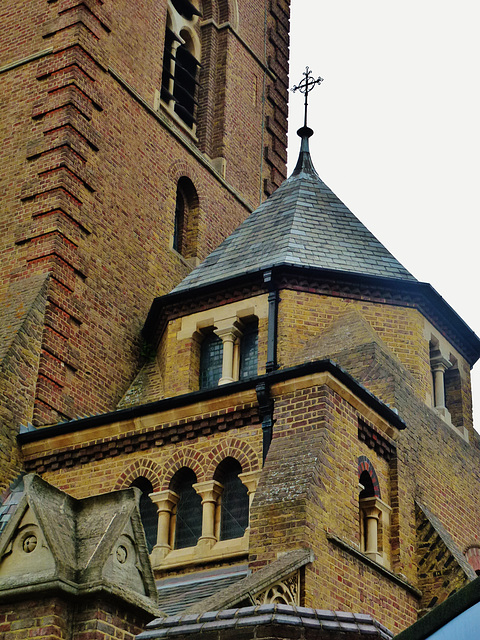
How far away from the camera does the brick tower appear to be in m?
20.0

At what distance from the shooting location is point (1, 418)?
18125mm

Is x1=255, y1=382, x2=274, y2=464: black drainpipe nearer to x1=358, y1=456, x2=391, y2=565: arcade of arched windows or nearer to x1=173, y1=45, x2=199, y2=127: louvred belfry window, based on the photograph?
x1=358, y1=456, x2=391, y2=565: arcade of arched windows

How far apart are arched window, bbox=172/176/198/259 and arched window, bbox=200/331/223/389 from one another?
4.92 metres

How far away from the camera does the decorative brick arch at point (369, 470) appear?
633 inches

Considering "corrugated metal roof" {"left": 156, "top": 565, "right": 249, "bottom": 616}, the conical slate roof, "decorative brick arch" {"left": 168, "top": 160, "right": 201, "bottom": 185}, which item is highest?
"decorative brick arch" {"left": 168, "top": 160, "right": 201, "bottom": 185}

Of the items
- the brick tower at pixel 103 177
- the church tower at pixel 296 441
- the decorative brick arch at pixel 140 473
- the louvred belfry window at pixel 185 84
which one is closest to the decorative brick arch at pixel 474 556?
the church tower at pixel 296 441

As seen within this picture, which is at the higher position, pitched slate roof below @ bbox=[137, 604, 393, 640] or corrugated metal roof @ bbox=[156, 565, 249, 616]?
corrugated metal roof @ bbox=[156, 565, 249, 616]

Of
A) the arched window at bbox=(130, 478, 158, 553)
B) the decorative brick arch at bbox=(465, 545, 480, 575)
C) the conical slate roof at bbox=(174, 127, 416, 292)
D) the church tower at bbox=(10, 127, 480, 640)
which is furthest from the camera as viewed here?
the conical slate roof at bbox=(174, 127, 416, 292)

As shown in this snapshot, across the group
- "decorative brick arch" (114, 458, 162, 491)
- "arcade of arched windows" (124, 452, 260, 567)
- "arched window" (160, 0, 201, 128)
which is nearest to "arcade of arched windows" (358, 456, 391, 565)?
"arcade of arched windows" (124, 452, 260, 567)

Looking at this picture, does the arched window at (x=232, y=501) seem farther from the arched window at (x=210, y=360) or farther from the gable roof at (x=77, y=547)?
the gable roof at (x=77, y=547)

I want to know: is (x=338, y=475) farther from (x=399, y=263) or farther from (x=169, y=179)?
(x=169, y=179)

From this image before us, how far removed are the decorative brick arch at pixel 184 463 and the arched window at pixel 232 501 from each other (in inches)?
12.4

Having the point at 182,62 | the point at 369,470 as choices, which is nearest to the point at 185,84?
the point at 182,62

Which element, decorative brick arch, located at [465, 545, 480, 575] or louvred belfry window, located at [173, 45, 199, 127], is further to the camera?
louvred belfry window, located at [173, 45, 199, 127]
